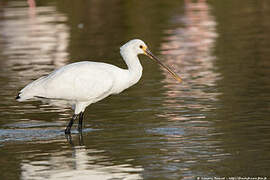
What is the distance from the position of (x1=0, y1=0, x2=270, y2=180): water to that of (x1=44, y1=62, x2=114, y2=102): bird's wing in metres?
0.60

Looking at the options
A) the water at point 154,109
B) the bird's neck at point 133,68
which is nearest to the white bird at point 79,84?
the bird's neck at point 133,68

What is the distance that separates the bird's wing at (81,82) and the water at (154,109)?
1.97 ft

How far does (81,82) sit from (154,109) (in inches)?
78.6

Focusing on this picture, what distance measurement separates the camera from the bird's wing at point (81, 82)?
43.5 feet

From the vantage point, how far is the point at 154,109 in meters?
14.9

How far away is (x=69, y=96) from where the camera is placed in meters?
13.4

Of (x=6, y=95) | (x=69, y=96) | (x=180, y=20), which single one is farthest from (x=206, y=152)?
(x=180, y=20)

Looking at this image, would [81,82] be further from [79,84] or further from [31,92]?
[31,92]

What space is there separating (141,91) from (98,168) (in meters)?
6.08

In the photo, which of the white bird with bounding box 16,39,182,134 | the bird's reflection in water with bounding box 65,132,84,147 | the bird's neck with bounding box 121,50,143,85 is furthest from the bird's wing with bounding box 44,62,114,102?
the bird's reflection in water with bounding box 65,132,84,147

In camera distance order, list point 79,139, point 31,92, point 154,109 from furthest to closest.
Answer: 1. point 154,109
2. point 31,92
3. point 79,139

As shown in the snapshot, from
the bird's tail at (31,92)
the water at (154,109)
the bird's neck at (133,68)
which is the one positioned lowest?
the water at (154,109)

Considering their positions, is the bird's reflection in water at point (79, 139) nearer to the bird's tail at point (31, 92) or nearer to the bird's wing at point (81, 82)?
the bird's wing at point (81, 82)

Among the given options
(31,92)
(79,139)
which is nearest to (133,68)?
(79,139)
